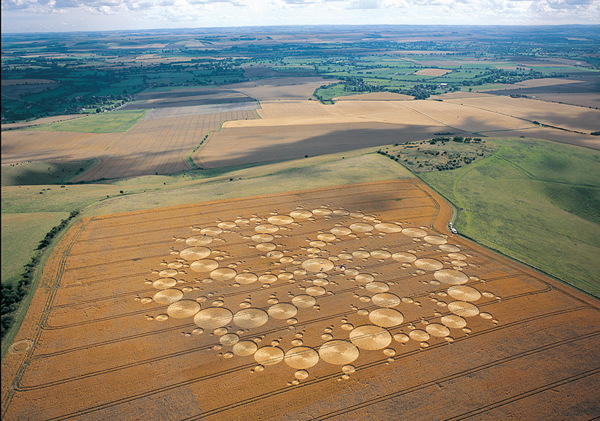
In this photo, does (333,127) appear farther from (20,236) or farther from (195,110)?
(20,236)

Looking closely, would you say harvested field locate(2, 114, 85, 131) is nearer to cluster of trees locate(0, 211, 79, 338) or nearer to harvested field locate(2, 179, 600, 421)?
harvested field locate(2, 179, 600, 421)

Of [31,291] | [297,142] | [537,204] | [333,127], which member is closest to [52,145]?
[297,142]

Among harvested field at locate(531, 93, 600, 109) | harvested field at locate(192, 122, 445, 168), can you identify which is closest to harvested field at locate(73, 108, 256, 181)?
harvested field at locate(192, 122, 445, 168)

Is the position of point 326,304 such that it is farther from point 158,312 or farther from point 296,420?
point 158,312

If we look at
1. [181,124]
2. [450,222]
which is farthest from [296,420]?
[181,124]

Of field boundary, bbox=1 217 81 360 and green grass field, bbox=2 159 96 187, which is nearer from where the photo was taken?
field boundary, bbox=1 217 81 360

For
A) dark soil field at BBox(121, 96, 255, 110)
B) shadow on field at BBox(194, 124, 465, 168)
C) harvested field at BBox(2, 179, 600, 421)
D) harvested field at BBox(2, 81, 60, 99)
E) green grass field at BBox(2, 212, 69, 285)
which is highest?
harvested field at BBox(2, 81, 60, 99)
